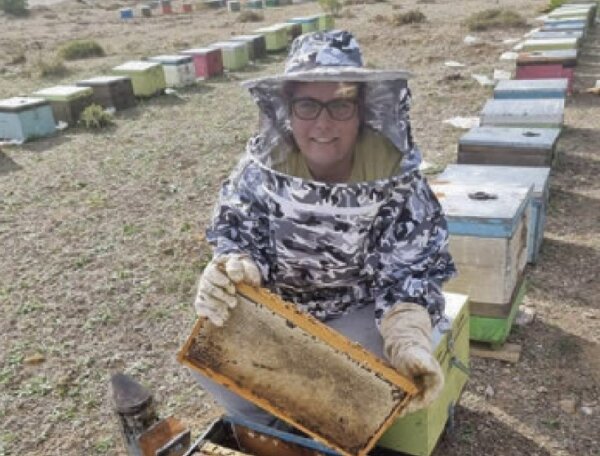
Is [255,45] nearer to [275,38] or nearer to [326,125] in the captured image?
[275,38]

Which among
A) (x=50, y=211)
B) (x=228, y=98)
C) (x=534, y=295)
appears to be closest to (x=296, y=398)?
(x=534, y=295)

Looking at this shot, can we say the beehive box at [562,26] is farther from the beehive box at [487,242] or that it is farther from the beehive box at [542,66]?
the beehive box at [487,242]

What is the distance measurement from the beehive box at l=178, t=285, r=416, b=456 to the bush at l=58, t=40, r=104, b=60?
14.5 meters

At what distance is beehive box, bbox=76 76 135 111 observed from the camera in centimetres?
901

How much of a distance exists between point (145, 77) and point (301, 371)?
874 centimetres

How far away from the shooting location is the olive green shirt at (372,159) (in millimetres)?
1977

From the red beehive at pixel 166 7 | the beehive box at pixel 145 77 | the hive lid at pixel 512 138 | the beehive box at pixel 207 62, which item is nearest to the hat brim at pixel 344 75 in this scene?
the hive lid at pixel 512 138

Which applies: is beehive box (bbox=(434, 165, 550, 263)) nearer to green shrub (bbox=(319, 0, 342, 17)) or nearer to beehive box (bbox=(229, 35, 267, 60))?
beehive box (bbox=(229, 35, 267, 60))

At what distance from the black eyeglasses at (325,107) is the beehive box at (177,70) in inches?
353

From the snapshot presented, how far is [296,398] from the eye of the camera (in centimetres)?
178

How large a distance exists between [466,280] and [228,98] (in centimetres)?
733

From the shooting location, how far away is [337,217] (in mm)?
1905

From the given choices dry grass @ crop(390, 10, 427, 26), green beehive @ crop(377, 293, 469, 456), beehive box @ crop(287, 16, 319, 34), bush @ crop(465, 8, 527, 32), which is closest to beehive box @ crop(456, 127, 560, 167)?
green beehive @ crop(377, 293, 469, 456)

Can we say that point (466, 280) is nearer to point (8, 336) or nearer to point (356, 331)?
point (356, 331)
